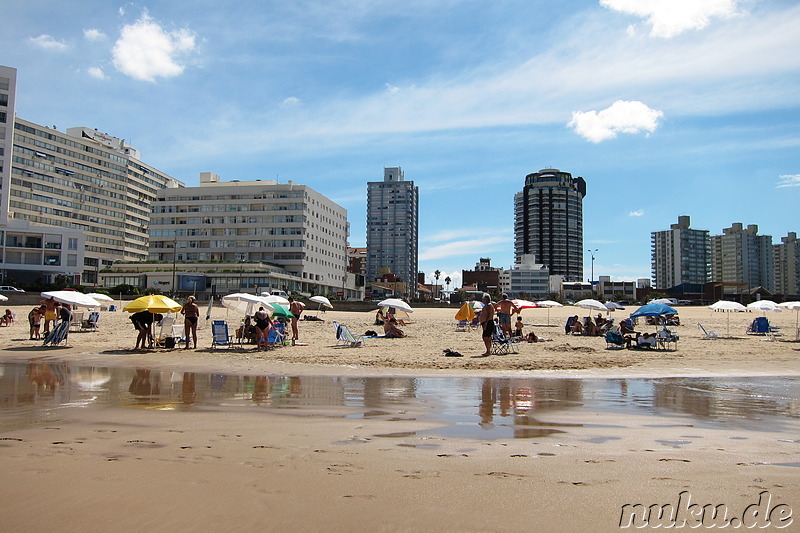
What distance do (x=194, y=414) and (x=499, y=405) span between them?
457 centimetres

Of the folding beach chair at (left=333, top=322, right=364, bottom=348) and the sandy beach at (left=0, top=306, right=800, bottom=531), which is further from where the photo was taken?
the folding beach chair at (left=333, top=322, right=364, bottom=348)

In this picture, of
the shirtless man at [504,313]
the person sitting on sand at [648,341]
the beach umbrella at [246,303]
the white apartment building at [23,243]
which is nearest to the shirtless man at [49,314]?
the beach umbrella at [246,303]

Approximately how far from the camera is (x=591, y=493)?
4398 millimetres

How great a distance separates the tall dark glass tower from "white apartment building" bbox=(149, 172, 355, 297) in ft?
340

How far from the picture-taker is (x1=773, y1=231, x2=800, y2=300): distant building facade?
176m

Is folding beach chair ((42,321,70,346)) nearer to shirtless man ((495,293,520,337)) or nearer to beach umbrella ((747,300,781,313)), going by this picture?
shirtless man ((495,293,520,337))

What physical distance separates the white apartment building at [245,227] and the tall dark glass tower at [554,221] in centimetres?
10361

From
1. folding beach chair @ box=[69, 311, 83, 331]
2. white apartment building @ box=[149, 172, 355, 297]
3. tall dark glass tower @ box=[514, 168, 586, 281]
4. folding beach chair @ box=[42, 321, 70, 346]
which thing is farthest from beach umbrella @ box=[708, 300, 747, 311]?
tall dark glass tower @ box=[514, 168, 586, 281]

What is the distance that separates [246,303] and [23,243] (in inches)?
2754

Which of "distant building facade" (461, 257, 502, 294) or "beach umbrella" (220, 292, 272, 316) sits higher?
"distant building facade" (461, 257, 502, 294)

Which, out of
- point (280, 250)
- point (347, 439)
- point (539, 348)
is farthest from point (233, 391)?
point (280, 250)

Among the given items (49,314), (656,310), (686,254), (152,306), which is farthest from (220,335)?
(686,254)

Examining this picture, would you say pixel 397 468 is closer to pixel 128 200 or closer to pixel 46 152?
pixel 46 152

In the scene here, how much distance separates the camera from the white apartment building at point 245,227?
90.1 meters
